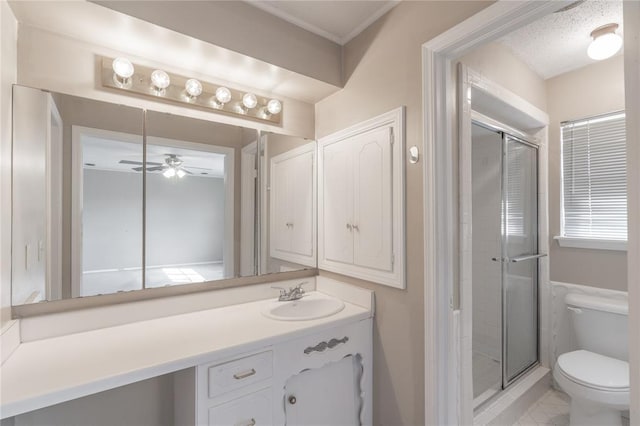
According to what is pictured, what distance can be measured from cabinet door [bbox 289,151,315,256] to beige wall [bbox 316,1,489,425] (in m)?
0.50

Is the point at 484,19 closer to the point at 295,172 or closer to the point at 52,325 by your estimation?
the point at 295,172

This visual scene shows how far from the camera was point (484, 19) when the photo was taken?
1.16 metres

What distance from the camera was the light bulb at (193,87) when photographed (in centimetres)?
166

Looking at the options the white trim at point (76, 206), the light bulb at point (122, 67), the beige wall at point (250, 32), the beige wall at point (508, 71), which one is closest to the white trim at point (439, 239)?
the beige wall at point (508, 71)

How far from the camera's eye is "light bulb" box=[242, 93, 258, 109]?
73.2 inches

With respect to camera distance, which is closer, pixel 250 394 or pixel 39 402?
pixel 39 402

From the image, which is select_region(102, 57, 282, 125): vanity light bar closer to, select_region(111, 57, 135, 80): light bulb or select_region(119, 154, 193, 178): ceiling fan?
select_region(111, 57, 135, 80): light bulb

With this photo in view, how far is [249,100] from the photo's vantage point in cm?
186

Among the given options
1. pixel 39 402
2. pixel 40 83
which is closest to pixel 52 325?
pixel 39 402

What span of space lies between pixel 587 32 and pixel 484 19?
125 cm

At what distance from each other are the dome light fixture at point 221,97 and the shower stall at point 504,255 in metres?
1.76

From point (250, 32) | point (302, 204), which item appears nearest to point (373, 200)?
point (302, 204)

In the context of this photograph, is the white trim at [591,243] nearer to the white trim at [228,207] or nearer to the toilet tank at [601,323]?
the toilet tank at [601,323]

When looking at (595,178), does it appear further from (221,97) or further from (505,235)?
(221,97)
